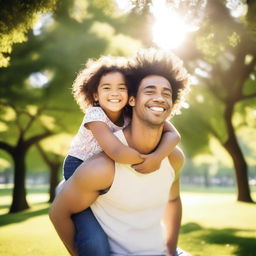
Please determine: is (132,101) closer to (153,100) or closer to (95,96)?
(153,100)

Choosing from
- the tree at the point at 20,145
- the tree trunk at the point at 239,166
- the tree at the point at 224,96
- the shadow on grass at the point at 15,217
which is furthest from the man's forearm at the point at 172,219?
the tree trunk at the point at 239,166

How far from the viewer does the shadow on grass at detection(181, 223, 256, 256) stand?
303 inches

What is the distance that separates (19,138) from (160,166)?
1620 centimetres

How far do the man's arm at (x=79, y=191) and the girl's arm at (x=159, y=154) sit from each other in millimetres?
258

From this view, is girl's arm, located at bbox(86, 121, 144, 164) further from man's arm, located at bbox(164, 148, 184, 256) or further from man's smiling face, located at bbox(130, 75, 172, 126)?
man's arm, located at bbox(164, 148, 184, 256)

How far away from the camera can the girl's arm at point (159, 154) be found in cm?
343

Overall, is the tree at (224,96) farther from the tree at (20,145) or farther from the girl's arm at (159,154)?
the girl's arm at (159,154)

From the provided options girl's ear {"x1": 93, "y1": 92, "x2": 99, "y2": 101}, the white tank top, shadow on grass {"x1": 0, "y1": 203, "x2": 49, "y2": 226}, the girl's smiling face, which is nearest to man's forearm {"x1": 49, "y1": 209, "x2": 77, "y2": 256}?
the white tank top

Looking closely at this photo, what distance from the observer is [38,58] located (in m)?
15.1

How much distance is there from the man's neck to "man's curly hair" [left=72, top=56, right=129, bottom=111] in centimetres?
65

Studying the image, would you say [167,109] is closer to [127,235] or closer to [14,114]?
[127,235]

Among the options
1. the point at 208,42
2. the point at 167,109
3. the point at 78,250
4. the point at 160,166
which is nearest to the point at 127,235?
the point at 78,250

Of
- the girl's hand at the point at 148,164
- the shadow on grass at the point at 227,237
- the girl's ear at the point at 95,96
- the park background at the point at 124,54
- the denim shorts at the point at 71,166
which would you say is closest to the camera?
the girl's hand at the point at 148,164

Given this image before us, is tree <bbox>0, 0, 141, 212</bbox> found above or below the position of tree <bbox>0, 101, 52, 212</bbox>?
above
